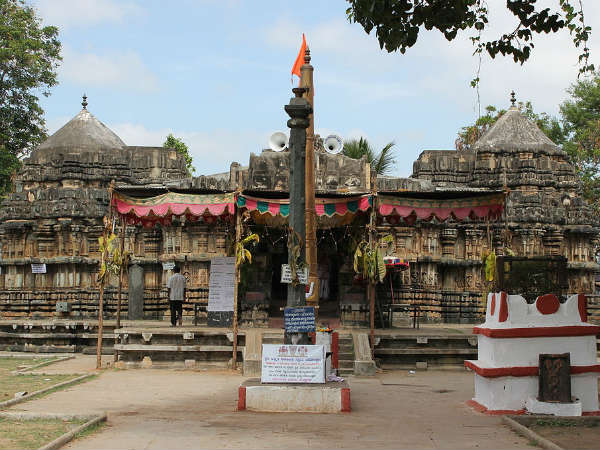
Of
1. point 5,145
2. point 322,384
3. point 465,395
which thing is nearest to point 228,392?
point 322,384

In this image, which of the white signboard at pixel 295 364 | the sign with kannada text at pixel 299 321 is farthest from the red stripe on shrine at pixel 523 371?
the sign with kannada text at pixel 299 321

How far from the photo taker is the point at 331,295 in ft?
72.9

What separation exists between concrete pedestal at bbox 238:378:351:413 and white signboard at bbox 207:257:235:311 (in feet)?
23.8

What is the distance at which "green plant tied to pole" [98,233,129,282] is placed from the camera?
52.3 ft

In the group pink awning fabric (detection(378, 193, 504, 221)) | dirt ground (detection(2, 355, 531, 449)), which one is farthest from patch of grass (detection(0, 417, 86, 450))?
pink awning fabric (detection(378, 193, 504, 221))

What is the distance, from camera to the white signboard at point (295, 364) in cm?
1045

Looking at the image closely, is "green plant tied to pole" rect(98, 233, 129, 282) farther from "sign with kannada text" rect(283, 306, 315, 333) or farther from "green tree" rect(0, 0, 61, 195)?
"green tree" rect(0, 0, 61, 195)

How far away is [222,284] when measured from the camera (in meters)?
17.6

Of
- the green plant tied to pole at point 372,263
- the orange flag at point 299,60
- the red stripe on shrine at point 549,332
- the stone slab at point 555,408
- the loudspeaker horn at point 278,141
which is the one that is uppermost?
the orange flag at point 299,60

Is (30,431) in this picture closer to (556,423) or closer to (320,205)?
(556,423)

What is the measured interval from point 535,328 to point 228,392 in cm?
502

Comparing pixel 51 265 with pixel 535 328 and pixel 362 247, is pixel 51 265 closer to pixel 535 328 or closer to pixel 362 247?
pixel 362 247

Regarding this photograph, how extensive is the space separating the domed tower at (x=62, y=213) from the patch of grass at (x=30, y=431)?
683 inches

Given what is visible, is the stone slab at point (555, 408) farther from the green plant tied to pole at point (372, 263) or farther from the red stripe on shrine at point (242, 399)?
the green plant tied to pole at point (372, 263)
